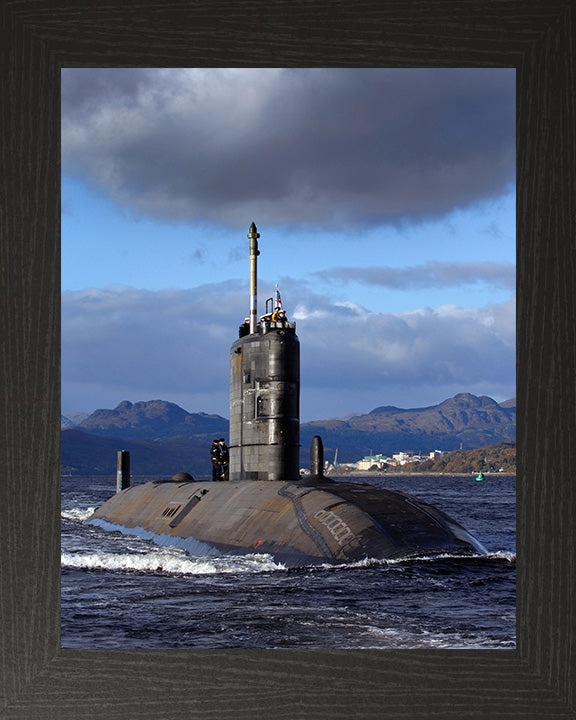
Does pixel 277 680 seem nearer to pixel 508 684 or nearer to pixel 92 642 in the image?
pixel 508 684

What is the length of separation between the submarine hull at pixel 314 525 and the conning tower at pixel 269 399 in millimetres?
1086

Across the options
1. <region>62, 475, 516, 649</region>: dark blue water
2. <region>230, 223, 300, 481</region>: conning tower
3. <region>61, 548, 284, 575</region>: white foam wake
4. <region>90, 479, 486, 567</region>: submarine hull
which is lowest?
<region>61, 548, 284, 575</region>: white foam wake

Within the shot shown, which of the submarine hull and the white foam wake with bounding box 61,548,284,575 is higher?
the submarine hull

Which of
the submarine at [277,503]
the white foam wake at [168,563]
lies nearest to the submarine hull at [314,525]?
the submarine at [277,503]

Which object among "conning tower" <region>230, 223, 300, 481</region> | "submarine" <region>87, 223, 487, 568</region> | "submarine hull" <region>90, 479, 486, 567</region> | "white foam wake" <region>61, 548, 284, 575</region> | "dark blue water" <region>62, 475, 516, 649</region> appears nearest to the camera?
"dark blue water" <region>62, 475, 516, 649</region>

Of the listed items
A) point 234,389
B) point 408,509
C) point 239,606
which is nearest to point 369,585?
point 239,606

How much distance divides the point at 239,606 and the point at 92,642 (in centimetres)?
367

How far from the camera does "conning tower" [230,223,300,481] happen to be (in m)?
28.7

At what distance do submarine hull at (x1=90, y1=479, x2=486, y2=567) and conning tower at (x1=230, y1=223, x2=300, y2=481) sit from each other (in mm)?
1086

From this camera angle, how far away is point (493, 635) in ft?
50.8

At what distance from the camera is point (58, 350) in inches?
241

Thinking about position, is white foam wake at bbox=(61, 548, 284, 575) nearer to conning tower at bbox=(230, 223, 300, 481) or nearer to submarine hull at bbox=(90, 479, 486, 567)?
submarine hull at bbox=(90, 479, 486, 567)

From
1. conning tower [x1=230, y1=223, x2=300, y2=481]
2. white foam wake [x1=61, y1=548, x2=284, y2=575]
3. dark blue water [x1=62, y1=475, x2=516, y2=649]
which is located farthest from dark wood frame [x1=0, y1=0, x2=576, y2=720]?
conning tower [x1=230, y1=223, x2=300, y2=481]

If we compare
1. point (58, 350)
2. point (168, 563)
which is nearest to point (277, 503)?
point (168, 563)
